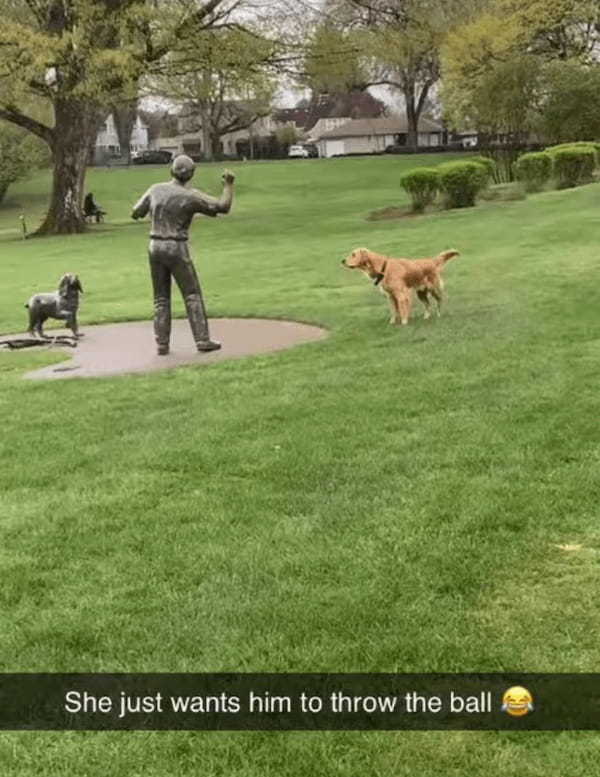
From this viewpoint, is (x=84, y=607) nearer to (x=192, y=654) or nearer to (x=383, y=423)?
(x=192, y=654)

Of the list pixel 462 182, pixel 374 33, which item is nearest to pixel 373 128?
pixel 374 33

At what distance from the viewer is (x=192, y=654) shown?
3562mm

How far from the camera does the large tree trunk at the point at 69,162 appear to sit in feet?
95.1

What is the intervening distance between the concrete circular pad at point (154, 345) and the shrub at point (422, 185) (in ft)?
48.7

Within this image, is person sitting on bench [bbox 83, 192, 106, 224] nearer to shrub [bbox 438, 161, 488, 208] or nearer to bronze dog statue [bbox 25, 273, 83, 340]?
shrub [bbox 438, 161, 488, 208]

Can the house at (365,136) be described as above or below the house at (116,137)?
below

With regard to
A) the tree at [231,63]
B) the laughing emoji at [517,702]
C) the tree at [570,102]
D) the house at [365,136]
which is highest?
the house at [365,136]

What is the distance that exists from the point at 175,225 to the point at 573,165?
1980 centimetres

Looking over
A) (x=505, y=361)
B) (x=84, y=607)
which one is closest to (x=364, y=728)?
(x=84, y=607)

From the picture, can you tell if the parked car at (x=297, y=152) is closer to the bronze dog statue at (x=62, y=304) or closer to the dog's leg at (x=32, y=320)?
the dog's leg at (x=32, y=320)

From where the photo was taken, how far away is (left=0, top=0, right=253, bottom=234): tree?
79.9 ft

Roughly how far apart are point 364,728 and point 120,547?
1822mm

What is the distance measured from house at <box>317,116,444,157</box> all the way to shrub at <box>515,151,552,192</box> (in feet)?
209
